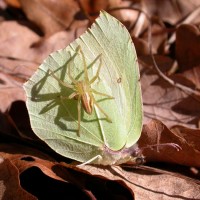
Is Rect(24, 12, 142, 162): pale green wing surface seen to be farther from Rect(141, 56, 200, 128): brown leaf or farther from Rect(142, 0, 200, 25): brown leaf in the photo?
Rect(142, 0, 200, 25): brown leaf

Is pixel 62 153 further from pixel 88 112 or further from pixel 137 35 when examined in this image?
pixel 137 35

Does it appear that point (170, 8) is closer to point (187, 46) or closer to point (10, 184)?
point (187, 46)

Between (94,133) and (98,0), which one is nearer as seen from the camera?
(94,133)

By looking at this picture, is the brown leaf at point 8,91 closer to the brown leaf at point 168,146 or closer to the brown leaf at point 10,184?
the brown leaf at point 10,184

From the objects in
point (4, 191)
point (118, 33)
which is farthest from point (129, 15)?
point (4, 191)

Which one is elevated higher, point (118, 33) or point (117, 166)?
point (118, 33)

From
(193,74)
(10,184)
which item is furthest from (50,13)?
(10,184)
